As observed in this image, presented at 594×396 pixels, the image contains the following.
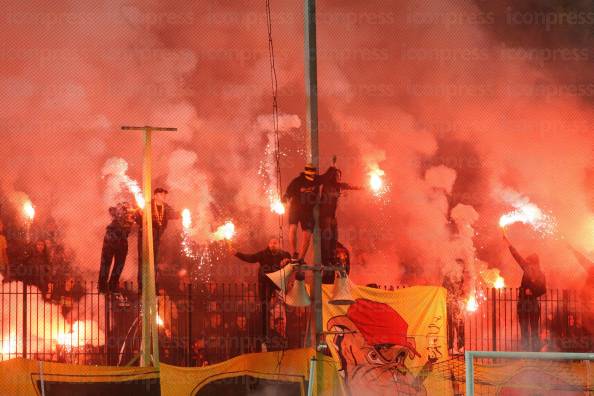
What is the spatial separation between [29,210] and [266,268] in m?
9.72

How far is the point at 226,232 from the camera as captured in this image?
25328 millimetres

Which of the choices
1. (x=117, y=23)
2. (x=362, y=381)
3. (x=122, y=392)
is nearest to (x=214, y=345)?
(x=362, y=381)

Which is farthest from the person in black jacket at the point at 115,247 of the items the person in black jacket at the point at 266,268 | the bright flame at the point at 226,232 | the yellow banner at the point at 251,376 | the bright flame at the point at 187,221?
the yellow banner at the point at 251,376

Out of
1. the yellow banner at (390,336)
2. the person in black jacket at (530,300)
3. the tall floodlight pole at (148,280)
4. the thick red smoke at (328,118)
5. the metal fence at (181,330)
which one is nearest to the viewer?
the tall floodlight pole at (148,280)

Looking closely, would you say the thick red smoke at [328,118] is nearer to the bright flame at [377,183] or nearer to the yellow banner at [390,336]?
the bright flame at [377,183]

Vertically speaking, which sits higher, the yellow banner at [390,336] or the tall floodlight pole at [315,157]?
the tall floodlight pole at [315,157]

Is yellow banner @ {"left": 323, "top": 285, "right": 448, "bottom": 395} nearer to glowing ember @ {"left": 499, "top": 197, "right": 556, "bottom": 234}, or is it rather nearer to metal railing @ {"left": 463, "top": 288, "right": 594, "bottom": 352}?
metal railing @ {"left": 463, "top": 288, "right": 594, "bottom": 352}

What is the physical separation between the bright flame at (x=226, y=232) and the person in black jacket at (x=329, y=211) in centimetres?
645

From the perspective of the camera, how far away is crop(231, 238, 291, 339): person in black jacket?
59.4 ft

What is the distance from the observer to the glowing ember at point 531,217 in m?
27.1

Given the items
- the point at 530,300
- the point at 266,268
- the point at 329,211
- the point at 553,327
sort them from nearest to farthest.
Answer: the point at 329,211
the point at 266,268
the point at 530,300
the point at 553,327

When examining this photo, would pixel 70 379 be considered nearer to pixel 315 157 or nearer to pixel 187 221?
pixel 315 157

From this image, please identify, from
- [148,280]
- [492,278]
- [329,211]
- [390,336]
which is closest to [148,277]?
[148,280]

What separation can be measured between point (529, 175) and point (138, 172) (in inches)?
443
